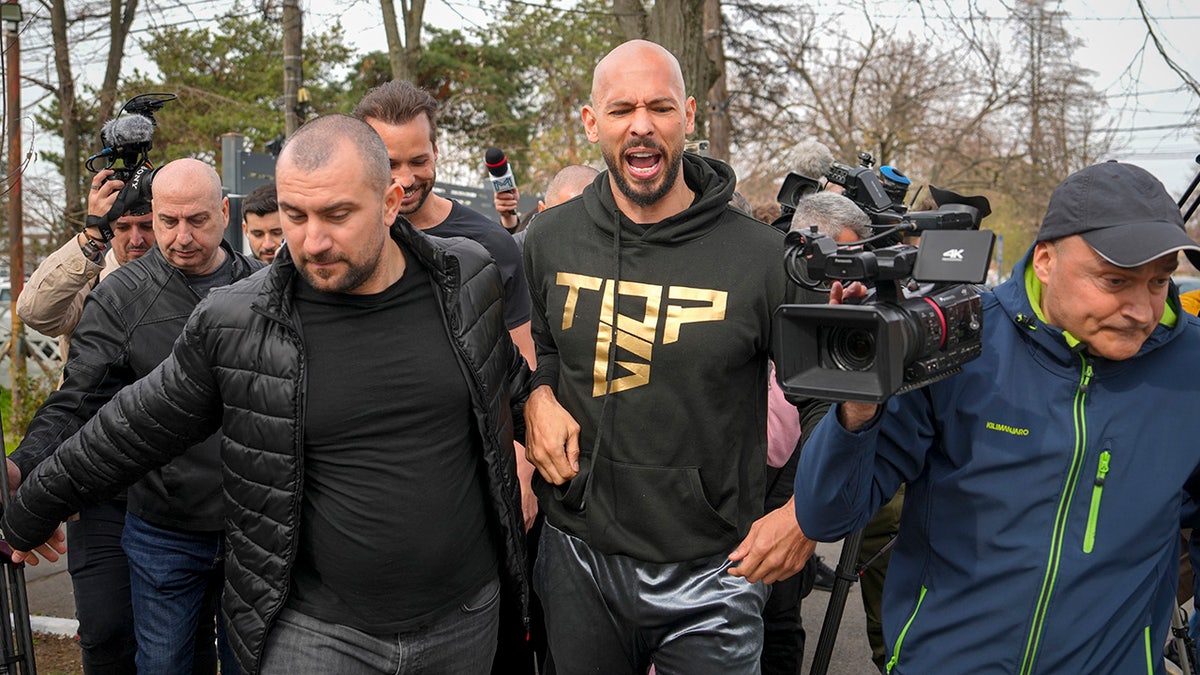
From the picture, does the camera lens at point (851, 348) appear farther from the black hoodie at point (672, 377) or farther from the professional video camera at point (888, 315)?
the black hoodie at point (672, 377)

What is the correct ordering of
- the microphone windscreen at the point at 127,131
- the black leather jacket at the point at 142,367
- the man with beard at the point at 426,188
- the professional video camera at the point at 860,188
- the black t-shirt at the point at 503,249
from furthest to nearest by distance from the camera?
the microphone windscreen at the point at 127,131
the black t-shirt at the point at 503,249
the man with beard at the point at 426,188
the black leather jacket at the point at 142,367
the professional video camera at the point at 860,188

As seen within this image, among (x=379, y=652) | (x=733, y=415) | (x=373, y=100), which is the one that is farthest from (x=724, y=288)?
(x=373, y=100)

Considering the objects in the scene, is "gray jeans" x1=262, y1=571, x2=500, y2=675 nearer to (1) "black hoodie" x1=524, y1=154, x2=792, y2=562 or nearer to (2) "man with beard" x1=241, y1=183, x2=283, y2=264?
(1) "black hoodie" x1=524, y1=154, x2=792, y2=562

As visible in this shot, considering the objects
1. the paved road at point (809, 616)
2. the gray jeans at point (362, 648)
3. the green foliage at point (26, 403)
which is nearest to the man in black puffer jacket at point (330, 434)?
the gray jeans at point (362, 648)

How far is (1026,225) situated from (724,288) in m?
28.2

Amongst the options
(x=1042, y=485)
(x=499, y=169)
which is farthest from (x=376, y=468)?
(x=499, y=169)

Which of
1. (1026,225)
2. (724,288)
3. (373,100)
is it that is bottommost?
(1026,225)

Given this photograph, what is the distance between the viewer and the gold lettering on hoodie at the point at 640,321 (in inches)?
109

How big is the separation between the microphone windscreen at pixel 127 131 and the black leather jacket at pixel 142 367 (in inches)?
35.2

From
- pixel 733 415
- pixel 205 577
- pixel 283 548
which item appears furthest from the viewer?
pixel 205 577

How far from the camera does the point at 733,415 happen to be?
2814mm

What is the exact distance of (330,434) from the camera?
8.71 feet

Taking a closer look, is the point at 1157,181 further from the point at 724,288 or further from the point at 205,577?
the point at 205,577

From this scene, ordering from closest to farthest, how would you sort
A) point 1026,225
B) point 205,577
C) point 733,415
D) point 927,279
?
point 927,279 < point 733,415 < point 205,577 < point 1026,225
